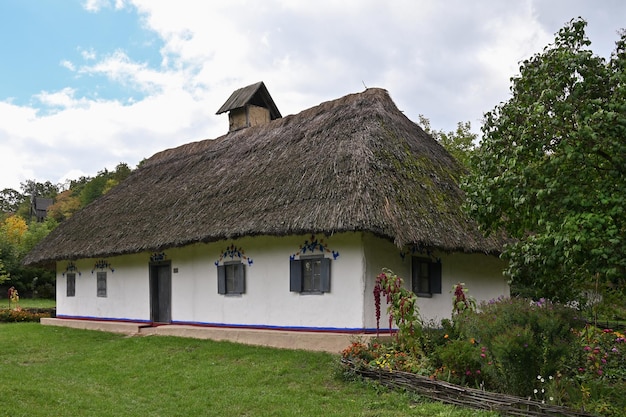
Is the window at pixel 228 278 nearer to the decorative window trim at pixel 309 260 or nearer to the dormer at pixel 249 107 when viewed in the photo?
the decorative window trim at pixel 309 260

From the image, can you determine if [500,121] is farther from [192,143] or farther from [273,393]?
[192,143]

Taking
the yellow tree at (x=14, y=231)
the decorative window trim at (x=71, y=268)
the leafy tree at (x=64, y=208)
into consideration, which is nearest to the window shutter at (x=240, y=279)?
the decorative window trim at (x=71, y=268)

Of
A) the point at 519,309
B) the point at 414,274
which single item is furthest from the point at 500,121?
the point at 414,274

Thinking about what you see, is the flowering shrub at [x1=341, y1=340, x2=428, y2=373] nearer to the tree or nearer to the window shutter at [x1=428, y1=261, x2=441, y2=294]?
the tree

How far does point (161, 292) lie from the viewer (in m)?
16.6

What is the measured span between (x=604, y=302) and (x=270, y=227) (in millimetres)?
7000

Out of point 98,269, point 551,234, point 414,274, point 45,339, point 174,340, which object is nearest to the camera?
point 551,234

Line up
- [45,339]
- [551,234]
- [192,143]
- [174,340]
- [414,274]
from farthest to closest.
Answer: [192,143] → [45,339] → [174,340] → [414,274] → [551,234]

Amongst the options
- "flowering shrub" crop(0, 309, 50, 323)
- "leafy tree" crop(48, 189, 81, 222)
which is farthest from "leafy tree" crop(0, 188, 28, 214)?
"flowering shrub" crop(0, 309, 50, 323)

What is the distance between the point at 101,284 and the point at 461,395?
13.7 meters

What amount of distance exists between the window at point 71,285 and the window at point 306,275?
1041 centimetres

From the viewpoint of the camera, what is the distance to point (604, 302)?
40.9 ft

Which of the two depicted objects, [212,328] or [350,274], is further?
[212,328]

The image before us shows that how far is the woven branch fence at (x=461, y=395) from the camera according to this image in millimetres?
6789
